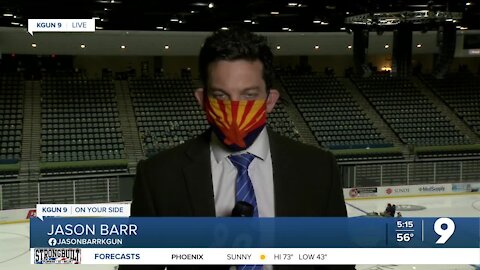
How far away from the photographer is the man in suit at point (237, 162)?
4.89 ft

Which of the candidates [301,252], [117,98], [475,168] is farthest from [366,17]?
[301,252]

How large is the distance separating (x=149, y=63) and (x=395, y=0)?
1250 cm

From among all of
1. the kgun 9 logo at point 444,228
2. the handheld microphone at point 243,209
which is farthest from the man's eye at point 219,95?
the kgun 9 logo at point 444,228

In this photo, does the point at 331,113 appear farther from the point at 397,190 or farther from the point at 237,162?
the point at 237,162

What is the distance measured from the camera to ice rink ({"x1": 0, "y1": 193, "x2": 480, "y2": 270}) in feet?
26.0

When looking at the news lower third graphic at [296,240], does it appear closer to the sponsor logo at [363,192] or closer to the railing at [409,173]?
the railing at [409,173]

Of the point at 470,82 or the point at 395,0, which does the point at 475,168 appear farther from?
the point at 470,82

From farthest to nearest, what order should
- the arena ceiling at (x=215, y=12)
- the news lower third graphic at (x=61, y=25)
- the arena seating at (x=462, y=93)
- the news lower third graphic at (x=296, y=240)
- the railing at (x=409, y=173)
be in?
the arena seating at (x=462, y=93), the railing at (x=409, y=173), the arena ceiling at (x=215, y=12), the news lower third graphic at (x=61, y=25), the news lower third graphic at (x=296, y=240)

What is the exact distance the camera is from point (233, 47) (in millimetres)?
1463

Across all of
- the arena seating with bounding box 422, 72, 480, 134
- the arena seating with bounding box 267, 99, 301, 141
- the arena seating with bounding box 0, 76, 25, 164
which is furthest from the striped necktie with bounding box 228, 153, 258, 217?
the arena seating with bounding box 422, 72, 480, 134

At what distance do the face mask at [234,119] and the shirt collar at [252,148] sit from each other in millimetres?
24

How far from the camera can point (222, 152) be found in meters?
1.55

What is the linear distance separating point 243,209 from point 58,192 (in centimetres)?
1083

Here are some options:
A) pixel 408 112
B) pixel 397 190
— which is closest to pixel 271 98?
pixel 397 190
